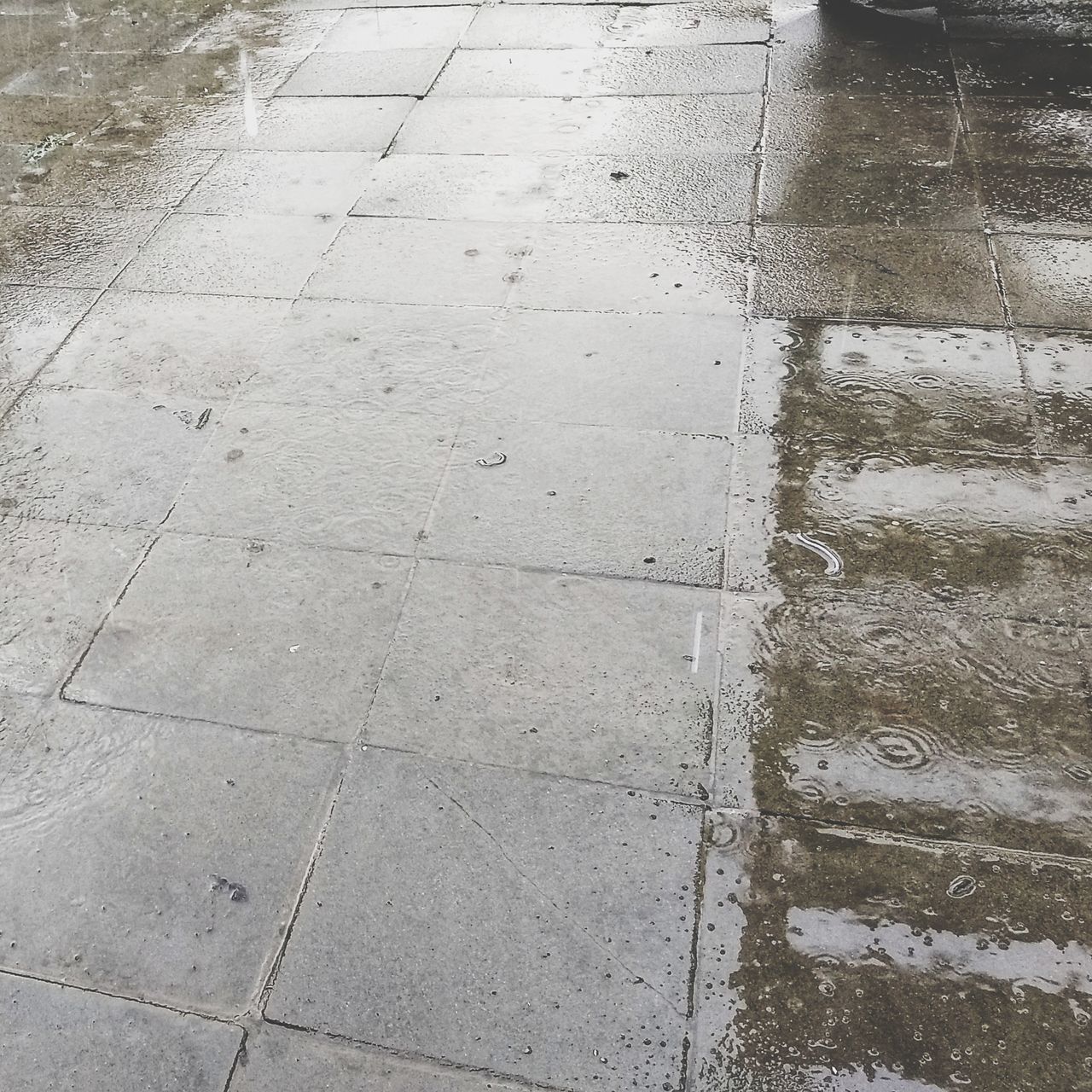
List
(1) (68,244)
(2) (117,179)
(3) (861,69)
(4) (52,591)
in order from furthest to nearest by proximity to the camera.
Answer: (3) (861,69) < (2) (117,179) < (1) (68,244) < (4) (52,591)

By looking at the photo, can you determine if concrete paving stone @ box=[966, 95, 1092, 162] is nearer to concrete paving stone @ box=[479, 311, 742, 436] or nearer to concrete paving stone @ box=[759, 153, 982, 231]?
concrete paving stone @ box=[759, 153, 982, 231]

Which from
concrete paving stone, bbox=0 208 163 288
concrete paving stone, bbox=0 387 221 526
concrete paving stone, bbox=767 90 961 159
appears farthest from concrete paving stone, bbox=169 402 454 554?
concrete paving stone, bbox=767 90 961 159

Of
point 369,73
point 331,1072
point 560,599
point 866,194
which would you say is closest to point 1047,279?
point 866,194

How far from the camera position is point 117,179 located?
6602 millimetres

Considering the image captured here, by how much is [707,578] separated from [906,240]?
2684mm

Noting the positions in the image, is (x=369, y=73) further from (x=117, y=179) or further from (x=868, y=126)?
(x=868, y=126)

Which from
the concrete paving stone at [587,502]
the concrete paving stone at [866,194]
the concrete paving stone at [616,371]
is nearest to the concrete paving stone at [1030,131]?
the concrete paving stone at [866,194]

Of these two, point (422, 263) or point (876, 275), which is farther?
point (422, 263)

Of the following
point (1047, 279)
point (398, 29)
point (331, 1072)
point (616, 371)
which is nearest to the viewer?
point (331, 1072)

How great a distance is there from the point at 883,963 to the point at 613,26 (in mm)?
7115

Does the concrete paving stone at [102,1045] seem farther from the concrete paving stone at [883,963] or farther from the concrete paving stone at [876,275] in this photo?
the concrete paving stone at [876,275]

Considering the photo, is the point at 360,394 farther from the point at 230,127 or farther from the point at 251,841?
Result: the point at 230,127

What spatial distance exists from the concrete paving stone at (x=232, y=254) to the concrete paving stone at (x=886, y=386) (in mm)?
2508

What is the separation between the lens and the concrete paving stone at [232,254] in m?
5.58
